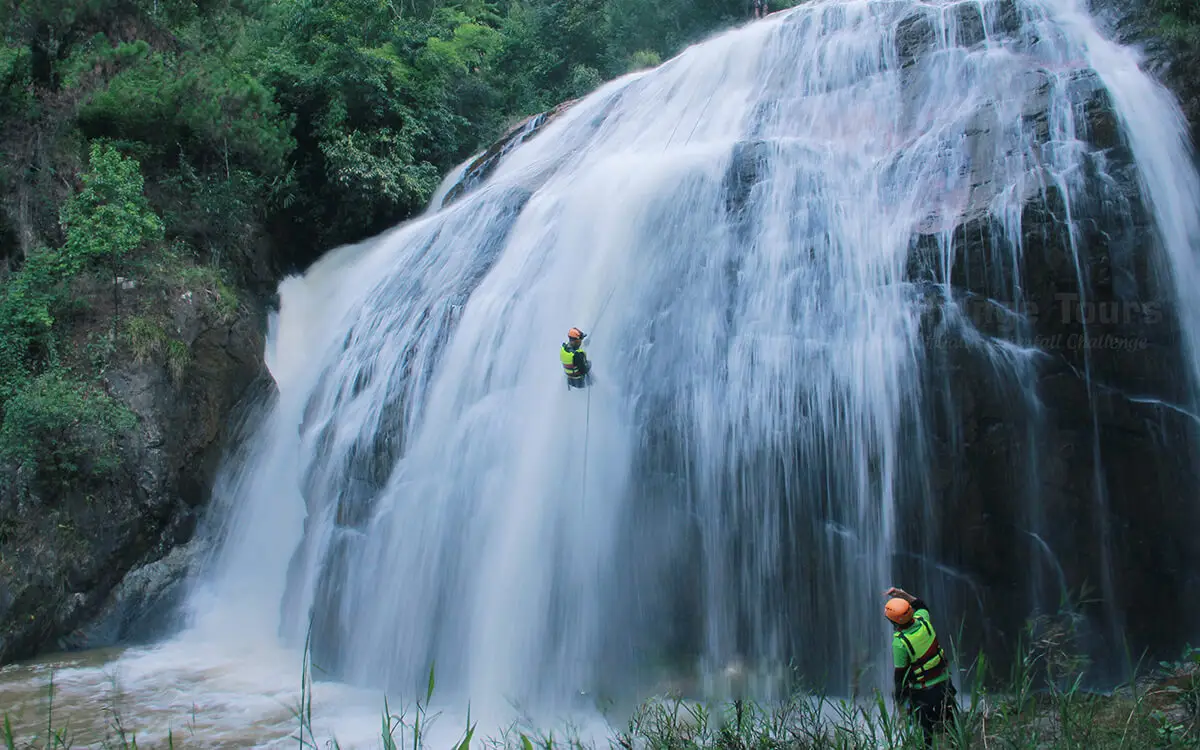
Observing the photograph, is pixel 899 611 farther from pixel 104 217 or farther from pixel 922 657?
pixel 104 217

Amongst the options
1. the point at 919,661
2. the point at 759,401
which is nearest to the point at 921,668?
the point at 919,661

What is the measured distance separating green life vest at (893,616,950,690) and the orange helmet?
0.26 feet

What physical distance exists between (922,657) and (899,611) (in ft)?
1.09

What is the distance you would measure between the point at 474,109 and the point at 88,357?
A: 10.6 metres

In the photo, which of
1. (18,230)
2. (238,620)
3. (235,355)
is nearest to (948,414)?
(238,620)

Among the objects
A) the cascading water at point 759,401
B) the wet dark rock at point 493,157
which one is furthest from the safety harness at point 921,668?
the wet dark rock at point 493,157

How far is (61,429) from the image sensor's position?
9.62m

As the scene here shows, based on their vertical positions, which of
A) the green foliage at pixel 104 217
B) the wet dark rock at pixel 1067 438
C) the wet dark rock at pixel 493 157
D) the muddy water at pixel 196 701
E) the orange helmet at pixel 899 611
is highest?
the wet dark rock at pixel 493 157

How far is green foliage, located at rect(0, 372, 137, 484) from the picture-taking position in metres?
9.40

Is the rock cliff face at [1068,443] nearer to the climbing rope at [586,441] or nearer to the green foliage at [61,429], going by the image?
the climbing rope at [586,441]

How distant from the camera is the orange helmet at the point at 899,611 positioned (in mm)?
4984

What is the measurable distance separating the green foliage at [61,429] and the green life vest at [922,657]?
29.5ft

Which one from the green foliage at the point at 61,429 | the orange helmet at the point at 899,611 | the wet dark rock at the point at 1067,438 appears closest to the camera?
the orange helmet at the point at 899,611

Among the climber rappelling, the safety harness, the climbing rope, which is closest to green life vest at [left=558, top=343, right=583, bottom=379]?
the climber rappelling
